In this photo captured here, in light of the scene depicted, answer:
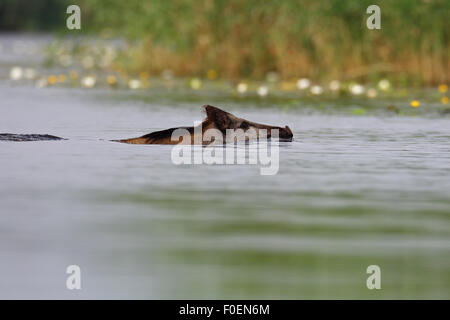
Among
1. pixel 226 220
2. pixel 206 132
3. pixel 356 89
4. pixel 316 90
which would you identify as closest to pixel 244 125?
pixel 206 132

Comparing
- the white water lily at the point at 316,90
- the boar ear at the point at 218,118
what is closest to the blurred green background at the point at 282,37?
the white water lily at the point at 316,90

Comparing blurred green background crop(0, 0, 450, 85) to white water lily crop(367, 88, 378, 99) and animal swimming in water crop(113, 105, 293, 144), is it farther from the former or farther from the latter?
animal swimming in water crop(113, 105, 293, 144)

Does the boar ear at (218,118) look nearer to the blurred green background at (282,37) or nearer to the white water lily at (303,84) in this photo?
the white water lily at (303,84)

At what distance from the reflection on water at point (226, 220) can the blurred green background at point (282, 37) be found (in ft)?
27.2

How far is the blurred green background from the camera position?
72.4 feet

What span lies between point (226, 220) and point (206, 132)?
507 centimetres

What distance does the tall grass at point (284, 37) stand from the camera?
72.3 ft

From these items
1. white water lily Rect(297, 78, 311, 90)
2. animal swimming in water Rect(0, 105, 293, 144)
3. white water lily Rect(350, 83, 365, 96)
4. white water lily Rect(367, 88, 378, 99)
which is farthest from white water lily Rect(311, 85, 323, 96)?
animal swimming in water Rect(0, 105, 293, 144)

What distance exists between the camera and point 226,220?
8.20 metres
